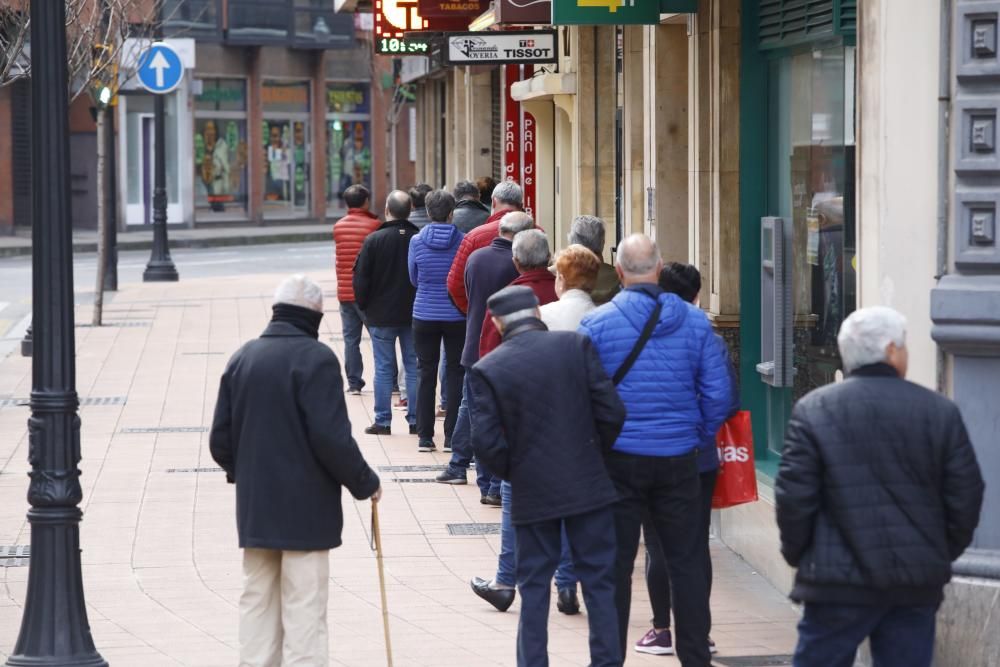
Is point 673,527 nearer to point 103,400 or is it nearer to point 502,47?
point 502,47

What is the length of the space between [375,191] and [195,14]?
8302 mm

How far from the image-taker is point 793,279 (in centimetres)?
977

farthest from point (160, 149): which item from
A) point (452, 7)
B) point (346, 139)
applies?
point (346, 139)

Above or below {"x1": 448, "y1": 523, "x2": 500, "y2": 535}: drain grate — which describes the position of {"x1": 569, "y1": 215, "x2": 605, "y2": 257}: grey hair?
above

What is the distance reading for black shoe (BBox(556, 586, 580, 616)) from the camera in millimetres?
8547

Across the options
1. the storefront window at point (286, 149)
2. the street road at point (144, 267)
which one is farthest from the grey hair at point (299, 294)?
the storefront window at point (286, 149)

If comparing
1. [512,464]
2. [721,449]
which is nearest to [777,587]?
[721,449]

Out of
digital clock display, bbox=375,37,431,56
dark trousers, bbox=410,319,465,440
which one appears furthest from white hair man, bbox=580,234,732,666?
digital clock display, bbox=375,37,431,56

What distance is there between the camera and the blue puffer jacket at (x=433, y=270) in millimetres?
12555

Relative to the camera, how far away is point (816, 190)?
9.30 metres

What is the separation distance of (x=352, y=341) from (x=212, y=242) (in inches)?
1033

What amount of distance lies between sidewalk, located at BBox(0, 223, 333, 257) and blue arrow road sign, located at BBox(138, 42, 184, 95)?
13235 mm

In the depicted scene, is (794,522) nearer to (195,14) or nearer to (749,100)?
(749,100)

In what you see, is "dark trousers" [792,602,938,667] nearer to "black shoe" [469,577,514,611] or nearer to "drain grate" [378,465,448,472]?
"black shoe" [469,577,514,611]
